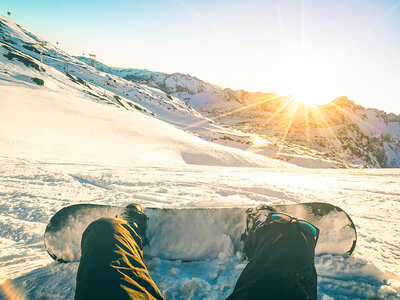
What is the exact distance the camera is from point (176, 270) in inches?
77.8

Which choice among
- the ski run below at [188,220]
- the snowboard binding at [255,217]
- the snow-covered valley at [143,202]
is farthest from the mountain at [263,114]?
the snowboard binding at [255,217]

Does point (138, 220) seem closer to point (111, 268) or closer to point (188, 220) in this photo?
point (188, 220)

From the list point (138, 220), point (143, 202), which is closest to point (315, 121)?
point (143, 202)

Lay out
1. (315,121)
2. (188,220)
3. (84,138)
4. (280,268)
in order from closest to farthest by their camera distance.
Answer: (280,268) < (188,220) < (84,138) < (315,121)

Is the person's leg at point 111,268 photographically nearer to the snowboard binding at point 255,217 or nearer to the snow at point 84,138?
the snowboard binding at point 255,217

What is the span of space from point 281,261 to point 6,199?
12.7 ft

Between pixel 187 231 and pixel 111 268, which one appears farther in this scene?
pixel 187 231

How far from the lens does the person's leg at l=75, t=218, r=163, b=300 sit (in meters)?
1.28

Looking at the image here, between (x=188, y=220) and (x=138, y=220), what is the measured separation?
54 cm

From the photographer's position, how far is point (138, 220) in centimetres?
226

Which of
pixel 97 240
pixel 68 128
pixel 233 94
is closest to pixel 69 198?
pixel 97 240

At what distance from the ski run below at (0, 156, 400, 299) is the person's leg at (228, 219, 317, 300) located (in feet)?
1.14

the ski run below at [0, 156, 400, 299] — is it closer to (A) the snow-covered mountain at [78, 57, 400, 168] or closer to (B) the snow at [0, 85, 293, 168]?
(B) the snow at [0, 85, 293, 168]

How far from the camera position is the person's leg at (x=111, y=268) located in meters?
1.28
